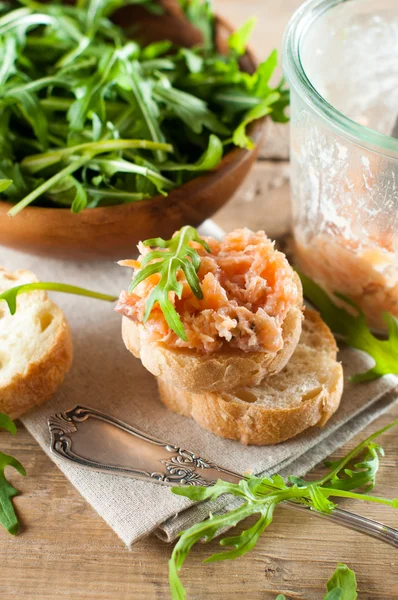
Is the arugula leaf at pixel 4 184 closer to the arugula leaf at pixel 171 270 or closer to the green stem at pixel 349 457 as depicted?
the arugula leaf at pixel 171 270

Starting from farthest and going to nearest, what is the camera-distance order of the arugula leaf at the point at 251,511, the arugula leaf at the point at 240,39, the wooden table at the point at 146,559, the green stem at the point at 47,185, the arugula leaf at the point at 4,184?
the arugula leaf at the point at 240,39
the green stem at the point at 47,185
the arugula leaf at the point at 4,184
the wooden table at the point at 146,559
the arugula leaf at the point at 251,511

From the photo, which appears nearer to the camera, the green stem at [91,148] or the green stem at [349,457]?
the green stem at [349,457]

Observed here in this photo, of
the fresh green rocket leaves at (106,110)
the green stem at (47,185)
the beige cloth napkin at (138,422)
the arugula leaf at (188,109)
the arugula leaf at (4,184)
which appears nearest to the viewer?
the beige cloth napkin at (138,422)

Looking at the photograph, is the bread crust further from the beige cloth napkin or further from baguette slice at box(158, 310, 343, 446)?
the beige cloth napkin

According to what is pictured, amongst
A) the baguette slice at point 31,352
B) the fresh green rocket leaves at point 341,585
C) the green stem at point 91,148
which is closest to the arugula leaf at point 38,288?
the baguette slice at point 31,352

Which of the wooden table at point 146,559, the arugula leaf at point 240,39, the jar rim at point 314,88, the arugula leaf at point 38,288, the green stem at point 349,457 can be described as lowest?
the wooden table at point 146,559

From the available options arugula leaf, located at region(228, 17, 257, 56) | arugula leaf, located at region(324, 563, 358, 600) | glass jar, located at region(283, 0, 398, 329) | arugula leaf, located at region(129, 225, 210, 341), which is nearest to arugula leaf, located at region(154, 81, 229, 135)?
glass jar, located at region(283, 0, 398, 329)

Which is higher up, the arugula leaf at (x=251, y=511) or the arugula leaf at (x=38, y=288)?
the arugula leaf at (x=38, y=288)
